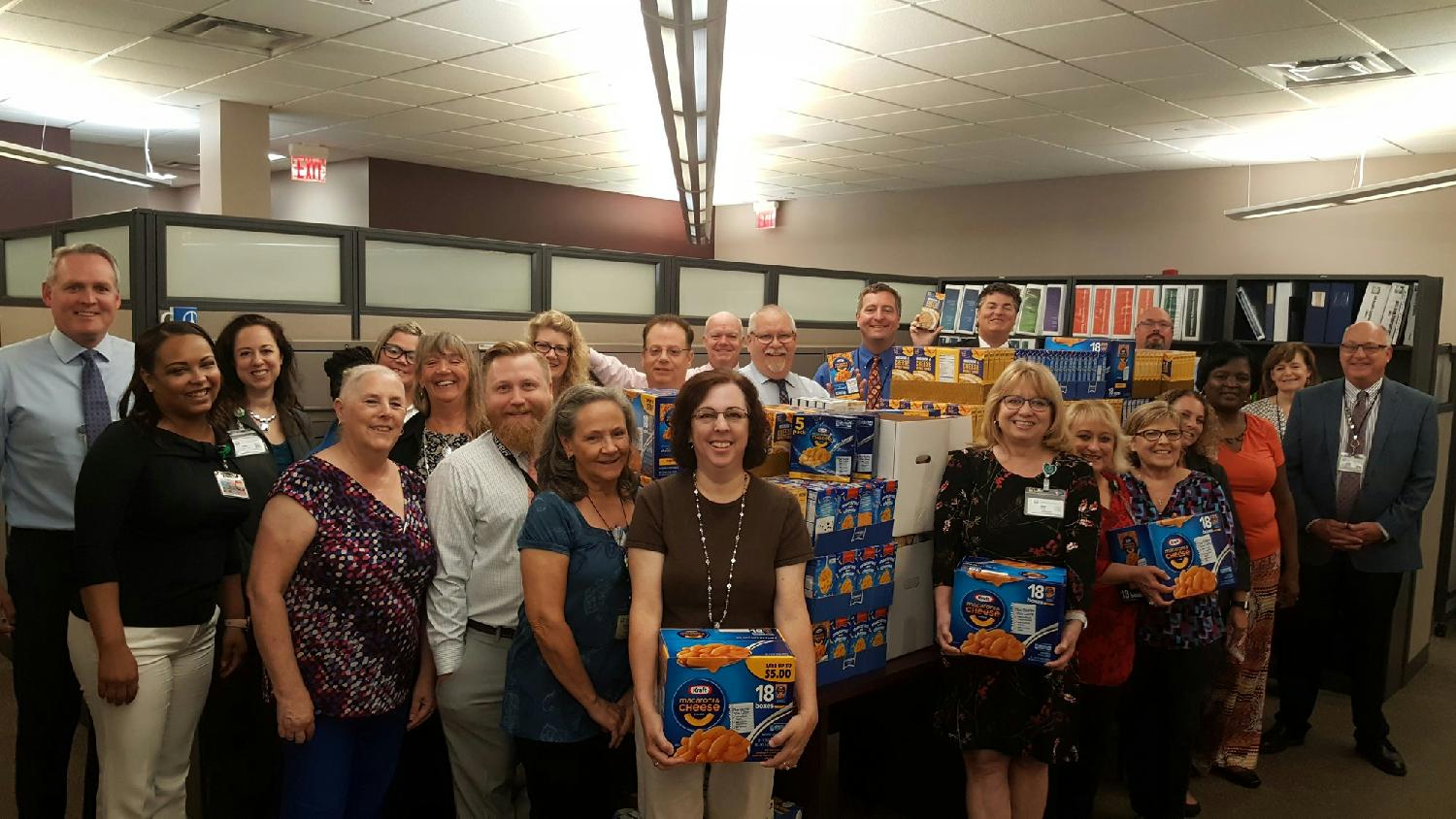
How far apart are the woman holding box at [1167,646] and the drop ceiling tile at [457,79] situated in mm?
4621

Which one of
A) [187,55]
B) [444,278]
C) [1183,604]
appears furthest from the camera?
[187,55]

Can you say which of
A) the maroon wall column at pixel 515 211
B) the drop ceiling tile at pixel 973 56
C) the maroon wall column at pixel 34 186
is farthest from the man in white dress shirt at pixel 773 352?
→ the maroon wall column at pixel 34 186

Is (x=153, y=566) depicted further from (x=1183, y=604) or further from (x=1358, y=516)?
(x=1358, y=516)

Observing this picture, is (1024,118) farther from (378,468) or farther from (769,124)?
(378,468)

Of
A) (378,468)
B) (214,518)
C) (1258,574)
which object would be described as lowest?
(1258,574)

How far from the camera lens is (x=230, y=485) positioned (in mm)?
2188

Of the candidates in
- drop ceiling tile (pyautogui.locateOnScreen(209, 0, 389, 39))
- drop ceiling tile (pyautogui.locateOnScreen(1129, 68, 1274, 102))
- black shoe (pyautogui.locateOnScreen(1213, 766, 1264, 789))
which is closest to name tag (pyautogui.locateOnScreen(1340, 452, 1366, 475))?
black shoe (pyautogui.locateOnScreen(1213, 766, 1264, 789))

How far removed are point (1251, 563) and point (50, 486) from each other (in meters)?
3.91

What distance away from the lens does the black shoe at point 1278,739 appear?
12.5ft

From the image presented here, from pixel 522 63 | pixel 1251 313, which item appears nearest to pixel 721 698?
A: pixel 522 63

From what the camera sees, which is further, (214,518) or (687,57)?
(687,57)

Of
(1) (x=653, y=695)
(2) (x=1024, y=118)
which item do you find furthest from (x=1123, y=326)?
(1) (x=653, y=695)

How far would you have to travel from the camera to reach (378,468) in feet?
7.06

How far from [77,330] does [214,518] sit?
3.29ft
